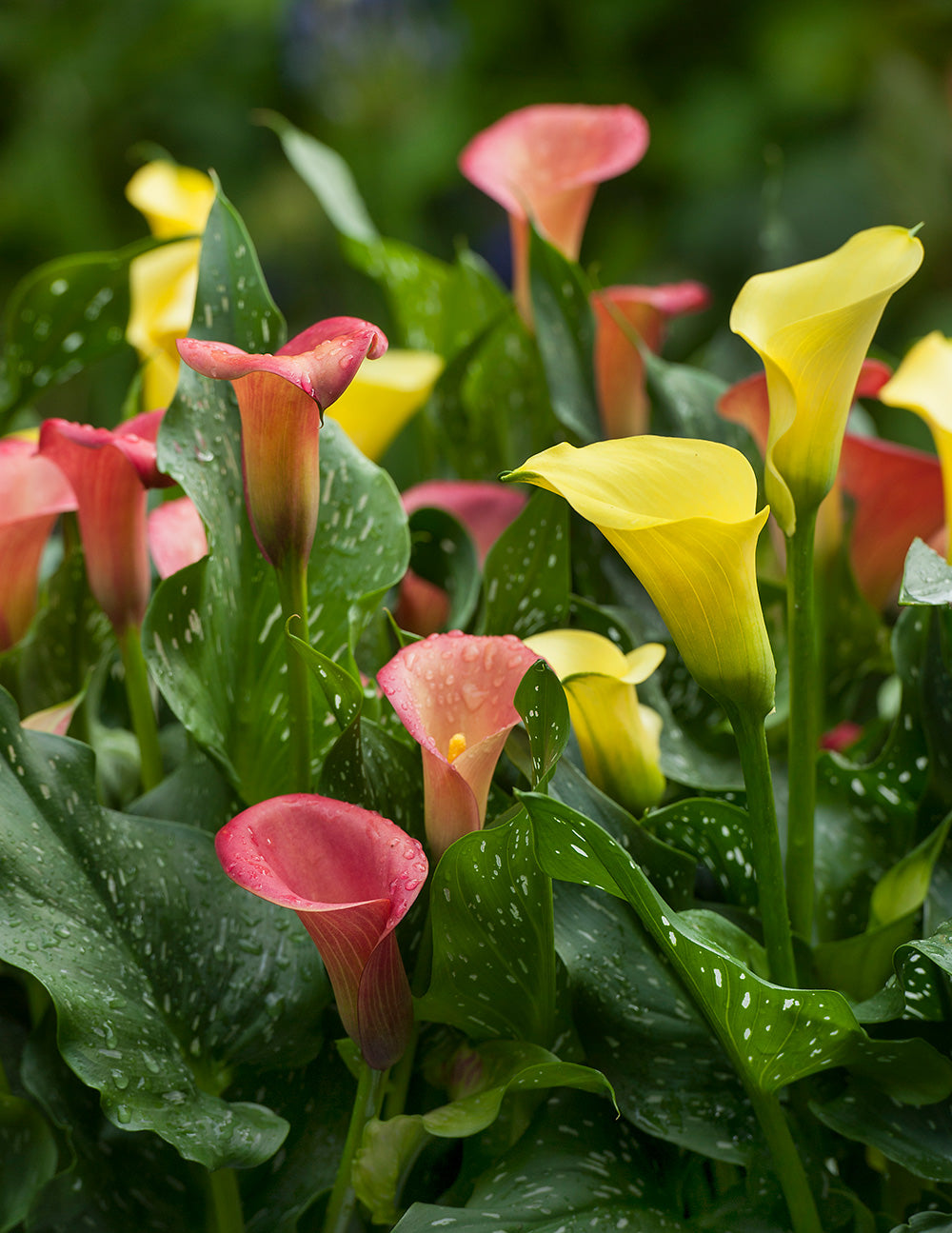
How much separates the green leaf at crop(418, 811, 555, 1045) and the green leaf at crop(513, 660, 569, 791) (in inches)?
0.6

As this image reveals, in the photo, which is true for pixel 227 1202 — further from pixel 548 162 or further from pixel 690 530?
pixel 548 162

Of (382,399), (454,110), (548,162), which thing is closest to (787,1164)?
(382,399)

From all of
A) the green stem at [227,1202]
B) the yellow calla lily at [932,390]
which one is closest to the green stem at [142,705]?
the green stem at [227,1202]

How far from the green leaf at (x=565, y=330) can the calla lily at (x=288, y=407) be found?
147mm

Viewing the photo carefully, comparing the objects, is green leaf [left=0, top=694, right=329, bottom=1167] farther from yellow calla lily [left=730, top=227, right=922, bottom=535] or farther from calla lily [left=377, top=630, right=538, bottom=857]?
yellow calla lily [left=730, top=227, right=922, bottom=535]

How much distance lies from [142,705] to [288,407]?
0.12 m

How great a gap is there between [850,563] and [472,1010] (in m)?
0.21

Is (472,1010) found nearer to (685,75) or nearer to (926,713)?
(926,713)

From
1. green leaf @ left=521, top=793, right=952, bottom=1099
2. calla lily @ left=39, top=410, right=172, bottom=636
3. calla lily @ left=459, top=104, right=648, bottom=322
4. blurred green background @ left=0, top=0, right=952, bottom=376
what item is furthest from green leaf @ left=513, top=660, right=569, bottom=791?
blurred green background @ left=0, top=0, right=952, bottom=376

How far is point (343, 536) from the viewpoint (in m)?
0.34

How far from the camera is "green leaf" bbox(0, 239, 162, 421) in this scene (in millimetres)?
411

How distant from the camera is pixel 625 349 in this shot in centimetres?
42

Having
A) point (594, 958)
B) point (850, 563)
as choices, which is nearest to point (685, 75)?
point (850, 563)

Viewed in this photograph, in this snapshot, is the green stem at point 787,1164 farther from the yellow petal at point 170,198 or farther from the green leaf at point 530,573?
the yellow petal at point 170,198
